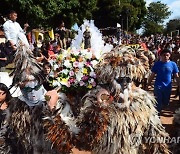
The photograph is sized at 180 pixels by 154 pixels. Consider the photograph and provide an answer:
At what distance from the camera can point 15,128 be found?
15.4 ft

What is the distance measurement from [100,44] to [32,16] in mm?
18130

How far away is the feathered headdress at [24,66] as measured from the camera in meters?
4.69

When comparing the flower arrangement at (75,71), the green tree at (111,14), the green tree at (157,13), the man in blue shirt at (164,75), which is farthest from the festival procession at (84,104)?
the green tree at (157,13)

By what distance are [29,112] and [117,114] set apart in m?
1.16

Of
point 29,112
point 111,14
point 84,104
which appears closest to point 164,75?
point 84,104

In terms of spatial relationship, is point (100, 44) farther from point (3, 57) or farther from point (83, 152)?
point (3, 57)

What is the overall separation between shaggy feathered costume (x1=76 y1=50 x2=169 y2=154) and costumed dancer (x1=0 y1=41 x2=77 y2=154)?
0.45 meters

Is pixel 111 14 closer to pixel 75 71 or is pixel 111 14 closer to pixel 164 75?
pixel 164 75

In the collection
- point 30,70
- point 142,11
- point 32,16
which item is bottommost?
point 30,70

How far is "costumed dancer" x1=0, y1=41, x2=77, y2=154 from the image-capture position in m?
4.64

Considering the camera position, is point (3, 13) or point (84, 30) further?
point (3, 13)

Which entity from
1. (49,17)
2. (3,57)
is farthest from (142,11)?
(3,57)

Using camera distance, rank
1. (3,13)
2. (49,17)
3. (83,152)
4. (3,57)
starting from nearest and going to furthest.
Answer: (83,152) < (3,57) < (3,13) < (49,17)

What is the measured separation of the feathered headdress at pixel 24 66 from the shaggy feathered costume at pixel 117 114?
83cm
